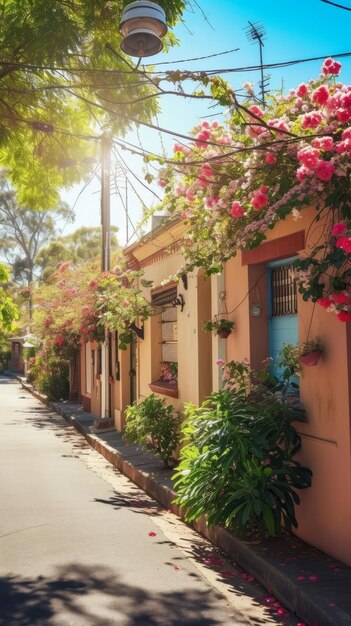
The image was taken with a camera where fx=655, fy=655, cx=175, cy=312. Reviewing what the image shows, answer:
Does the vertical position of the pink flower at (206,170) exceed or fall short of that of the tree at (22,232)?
it falls short

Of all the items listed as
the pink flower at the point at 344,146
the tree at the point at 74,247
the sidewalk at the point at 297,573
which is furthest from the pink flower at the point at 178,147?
the tree at the point at 74,247

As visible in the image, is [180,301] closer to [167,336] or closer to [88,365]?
[167,336]

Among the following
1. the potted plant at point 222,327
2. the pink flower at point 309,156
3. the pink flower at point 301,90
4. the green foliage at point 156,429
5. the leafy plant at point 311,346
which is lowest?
the green foliage at point 156,429

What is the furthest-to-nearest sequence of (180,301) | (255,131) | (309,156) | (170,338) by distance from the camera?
(170,338) → (180,301) → (255,131) → (309,156)

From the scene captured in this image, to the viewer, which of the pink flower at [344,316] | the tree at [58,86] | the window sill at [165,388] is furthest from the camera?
the window sill at [165,388]

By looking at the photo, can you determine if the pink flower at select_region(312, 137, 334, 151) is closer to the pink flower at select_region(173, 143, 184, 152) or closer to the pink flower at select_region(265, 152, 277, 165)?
the pink flower at select_region(265, 152, 277, 165)

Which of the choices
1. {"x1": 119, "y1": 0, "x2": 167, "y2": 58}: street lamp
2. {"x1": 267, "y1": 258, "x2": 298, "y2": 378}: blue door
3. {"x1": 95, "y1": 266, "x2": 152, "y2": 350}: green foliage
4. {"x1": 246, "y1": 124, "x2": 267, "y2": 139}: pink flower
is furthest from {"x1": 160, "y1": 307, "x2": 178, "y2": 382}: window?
{"x1": 119, "y1": 0, "x2": 167, "y2": 58}: street lamp

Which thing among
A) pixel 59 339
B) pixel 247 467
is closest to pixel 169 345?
pixel 247 467

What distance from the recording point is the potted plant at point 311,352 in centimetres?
582

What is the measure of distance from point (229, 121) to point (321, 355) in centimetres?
243

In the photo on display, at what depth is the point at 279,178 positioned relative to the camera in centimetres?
568

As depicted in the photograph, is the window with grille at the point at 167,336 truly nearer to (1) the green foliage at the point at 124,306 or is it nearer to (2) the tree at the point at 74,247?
(1) the green foliage at the point at 124,306

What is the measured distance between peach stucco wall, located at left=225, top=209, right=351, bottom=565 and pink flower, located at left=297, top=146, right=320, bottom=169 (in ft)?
3.90

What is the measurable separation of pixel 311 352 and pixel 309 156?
1816 mm
